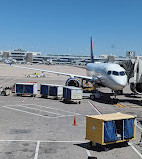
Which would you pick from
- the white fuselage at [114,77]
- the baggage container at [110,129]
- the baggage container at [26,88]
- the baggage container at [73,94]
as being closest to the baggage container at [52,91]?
the baggage container at [26,88]

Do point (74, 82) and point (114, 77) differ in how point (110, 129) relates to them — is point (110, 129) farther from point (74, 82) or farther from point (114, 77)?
point (74, 82)

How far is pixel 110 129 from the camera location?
57.6 feet

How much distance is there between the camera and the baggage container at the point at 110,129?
1722 centimetres

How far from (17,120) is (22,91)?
1837 centimetres

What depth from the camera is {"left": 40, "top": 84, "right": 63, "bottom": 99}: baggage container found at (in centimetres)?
4175

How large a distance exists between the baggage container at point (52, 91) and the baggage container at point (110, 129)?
23224 millimetres

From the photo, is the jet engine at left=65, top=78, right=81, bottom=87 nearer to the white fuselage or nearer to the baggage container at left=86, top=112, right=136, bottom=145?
the white fuselage

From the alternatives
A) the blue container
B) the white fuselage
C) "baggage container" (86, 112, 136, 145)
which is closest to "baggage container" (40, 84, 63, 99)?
the blue container

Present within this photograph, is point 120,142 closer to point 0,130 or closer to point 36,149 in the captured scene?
point 36,149

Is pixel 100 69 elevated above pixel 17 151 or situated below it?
above

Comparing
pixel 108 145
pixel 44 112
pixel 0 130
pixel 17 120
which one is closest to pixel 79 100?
pixel 44 112

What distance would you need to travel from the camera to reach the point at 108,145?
60.1 ft

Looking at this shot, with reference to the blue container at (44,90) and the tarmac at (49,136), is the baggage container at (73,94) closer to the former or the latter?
the tarmac at (49,136)

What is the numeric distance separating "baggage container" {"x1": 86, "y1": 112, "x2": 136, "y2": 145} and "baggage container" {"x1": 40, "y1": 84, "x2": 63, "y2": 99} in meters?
23.2
